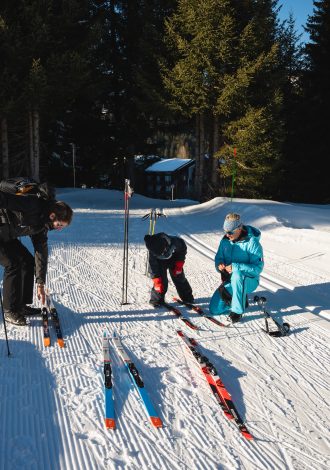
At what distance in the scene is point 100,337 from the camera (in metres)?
4.24

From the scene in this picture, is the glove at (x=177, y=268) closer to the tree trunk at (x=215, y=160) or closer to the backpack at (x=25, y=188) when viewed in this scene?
the backpack at (x=25, y=188)

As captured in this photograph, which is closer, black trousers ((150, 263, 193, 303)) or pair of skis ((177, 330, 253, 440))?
pair of skis ((177, 330, 253, 440))

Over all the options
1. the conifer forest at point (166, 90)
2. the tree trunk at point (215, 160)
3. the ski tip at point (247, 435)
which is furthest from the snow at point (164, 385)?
the tree trunk at point (215, 160)

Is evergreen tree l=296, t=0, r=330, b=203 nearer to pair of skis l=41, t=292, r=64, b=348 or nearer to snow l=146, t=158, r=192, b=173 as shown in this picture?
pair of skis l=41, t=292, r=64, b=348

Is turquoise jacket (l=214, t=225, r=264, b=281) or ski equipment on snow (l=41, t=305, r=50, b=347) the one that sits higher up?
turquoise jacket (l=214, t=225, r=264, b=281)

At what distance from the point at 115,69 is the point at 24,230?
21102 millimetres

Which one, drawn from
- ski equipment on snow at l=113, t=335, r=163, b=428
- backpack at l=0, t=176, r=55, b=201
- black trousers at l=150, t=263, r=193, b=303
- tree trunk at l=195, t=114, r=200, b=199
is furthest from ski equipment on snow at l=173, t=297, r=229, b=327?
tree trunk at l=195, t=114, r=200, b=199

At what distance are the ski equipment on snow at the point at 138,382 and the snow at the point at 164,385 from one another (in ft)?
0.19

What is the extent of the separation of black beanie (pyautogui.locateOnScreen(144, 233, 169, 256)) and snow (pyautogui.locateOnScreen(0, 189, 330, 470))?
2.77 feet

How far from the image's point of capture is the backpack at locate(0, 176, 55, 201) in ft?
12.9

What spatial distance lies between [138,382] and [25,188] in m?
2.26

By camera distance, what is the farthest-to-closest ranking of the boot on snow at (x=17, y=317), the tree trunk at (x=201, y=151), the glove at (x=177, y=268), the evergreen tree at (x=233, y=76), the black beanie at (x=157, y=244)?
1. the tree trunk at (x=201, y=151)
2. the evergreen tree at (x=233, y=76)
3. the glove at (x=177, y=268)
4. the black beanie at (x=157, y=244)
5. the boot on snow at (x=17, y=317)

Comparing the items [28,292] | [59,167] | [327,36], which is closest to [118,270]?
[28,292]

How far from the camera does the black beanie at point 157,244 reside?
16.5 feet
